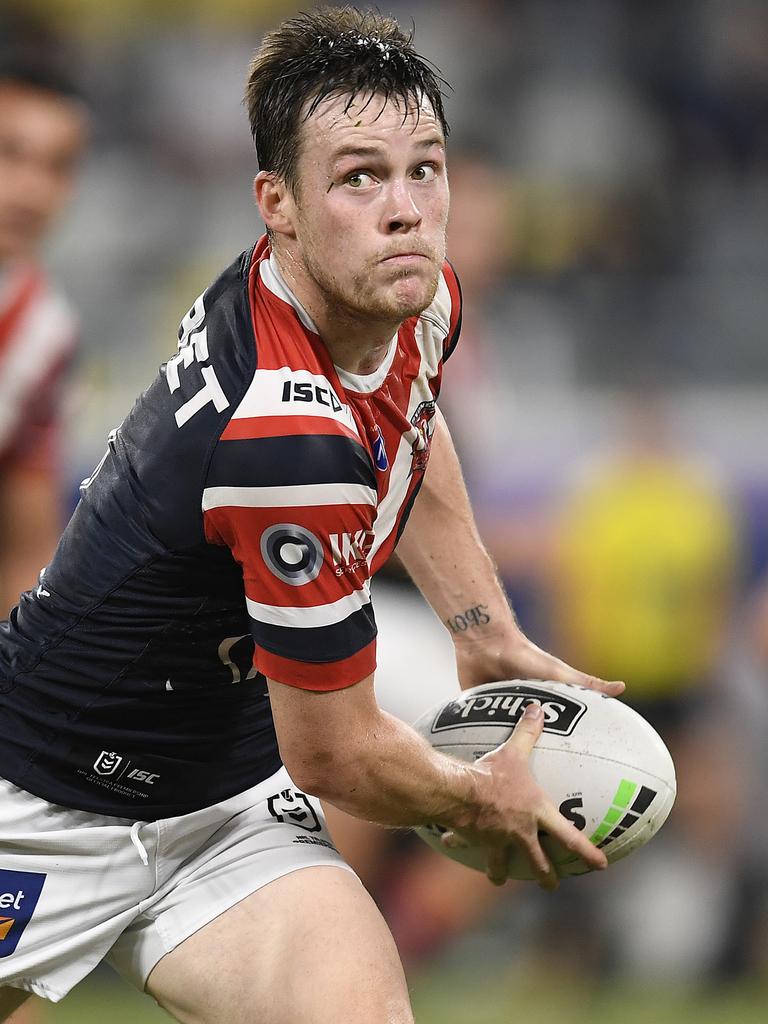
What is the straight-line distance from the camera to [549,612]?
623 cm

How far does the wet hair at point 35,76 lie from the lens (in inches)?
203

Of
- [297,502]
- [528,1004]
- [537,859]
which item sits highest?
[297,502]

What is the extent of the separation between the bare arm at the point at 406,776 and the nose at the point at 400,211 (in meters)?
0.73

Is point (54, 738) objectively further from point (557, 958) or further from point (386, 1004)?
point (557, 958)

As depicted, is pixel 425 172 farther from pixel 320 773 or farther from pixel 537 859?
pixel 537 859

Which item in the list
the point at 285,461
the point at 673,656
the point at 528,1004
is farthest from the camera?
the point at 673,656

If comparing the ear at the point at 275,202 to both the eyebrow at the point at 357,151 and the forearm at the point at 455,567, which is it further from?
the forearm at the point at 455,567

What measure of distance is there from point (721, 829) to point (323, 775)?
4083mm

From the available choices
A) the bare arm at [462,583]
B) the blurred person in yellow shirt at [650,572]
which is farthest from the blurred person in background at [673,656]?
the bare arm at [462,583]

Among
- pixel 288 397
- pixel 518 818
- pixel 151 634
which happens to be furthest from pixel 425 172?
pixel 518 818

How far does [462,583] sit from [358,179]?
1090 mm

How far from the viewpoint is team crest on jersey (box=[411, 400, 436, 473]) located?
2.87 meters

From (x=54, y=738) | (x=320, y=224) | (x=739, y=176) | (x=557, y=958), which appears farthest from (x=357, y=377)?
(x=739, y=176)

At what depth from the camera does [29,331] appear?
5.27 m
